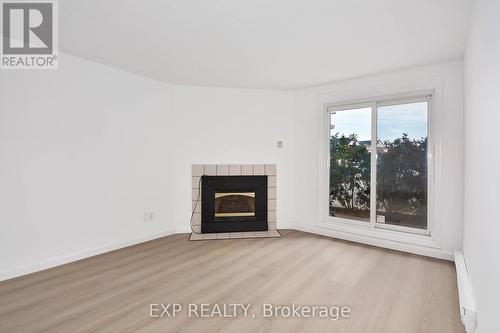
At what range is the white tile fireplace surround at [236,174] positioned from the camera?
3.96 m

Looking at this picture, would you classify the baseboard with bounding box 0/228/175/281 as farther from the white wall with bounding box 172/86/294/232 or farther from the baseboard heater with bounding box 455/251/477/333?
the baseboard heater with bounding box 455/251/477/333

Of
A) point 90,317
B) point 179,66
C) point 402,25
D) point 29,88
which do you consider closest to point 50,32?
point 29,88

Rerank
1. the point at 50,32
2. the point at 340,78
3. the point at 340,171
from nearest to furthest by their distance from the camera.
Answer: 1. the point at 50,32
2. the point at 340,78
3. the point at 340,171

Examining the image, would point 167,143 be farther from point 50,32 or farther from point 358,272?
point 358,272

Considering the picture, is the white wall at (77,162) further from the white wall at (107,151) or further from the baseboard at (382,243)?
the baseboard at (382,243)

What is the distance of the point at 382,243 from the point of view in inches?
135

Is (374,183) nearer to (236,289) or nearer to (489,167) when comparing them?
(489,167)

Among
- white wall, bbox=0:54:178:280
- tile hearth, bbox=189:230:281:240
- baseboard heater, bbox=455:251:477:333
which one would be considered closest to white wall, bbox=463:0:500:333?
baseboard heater, bbox=455:251:477:333

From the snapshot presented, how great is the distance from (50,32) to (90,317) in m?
2.61

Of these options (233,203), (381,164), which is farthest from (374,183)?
(233,203)

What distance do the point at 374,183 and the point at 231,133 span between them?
2.38 metres

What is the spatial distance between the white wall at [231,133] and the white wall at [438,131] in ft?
0.86

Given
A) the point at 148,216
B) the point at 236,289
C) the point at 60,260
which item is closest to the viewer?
the point at 236,289

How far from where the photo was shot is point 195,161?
410cm
